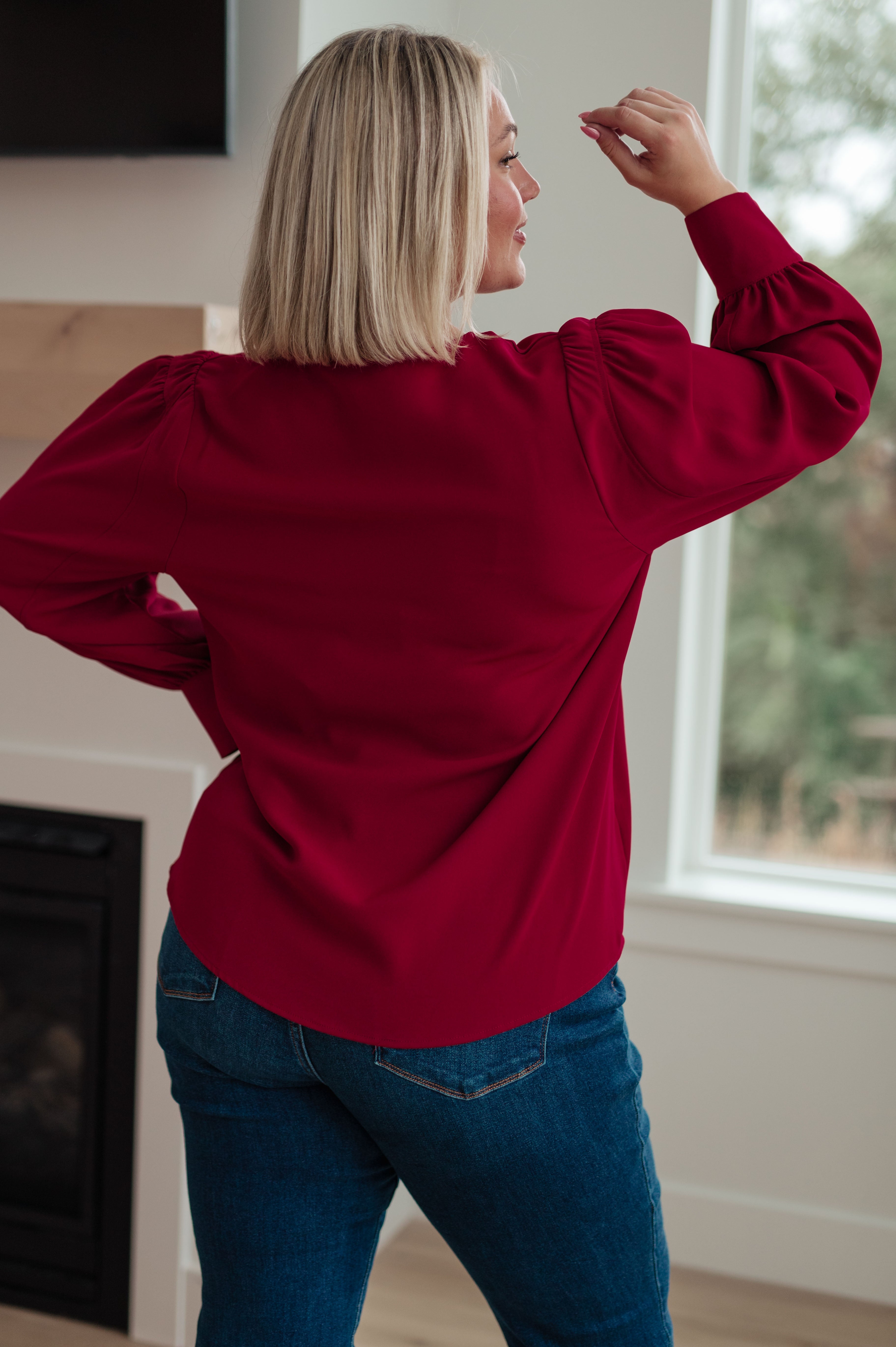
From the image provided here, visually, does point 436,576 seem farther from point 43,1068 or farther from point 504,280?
point 43,1068

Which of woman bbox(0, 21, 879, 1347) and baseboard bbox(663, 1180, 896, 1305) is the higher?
woman bbox(0, 21, 879, 1347)

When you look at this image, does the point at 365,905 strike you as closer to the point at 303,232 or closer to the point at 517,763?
the point at 517,763

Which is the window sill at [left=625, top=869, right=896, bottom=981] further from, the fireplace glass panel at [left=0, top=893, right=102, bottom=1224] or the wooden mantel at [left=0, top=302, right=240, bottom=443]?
the wooden mantel at [left=0, top=302, right=240, bottom=443]

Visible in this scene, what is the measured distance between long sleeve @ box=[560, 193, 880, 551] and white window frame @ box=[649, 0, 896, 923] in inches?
44.9

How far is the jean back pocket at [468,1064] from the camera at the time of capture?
2.81ft

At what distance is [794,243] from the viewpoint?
2.06 metres

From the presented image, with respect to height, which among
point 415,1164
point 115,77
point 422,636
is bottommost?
point 415,1164

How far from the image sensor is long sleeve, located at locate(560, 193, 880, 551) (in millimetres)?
778

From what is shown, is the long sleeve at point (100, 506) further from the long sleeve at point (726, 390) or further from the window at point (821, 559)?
the window at point (821, 559)

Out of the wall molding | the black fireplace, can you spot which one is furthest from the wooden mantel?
the wall molding

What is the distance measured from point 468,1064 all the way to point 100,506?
19.3 inches

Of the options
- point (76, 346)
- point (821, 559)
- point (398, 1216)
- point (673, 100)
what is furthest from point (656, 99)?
point (398, 1216)

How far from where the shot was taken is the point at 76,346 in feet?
5.40

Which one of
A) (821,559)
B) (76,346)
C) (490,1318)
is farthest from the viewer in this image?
(821,559)
